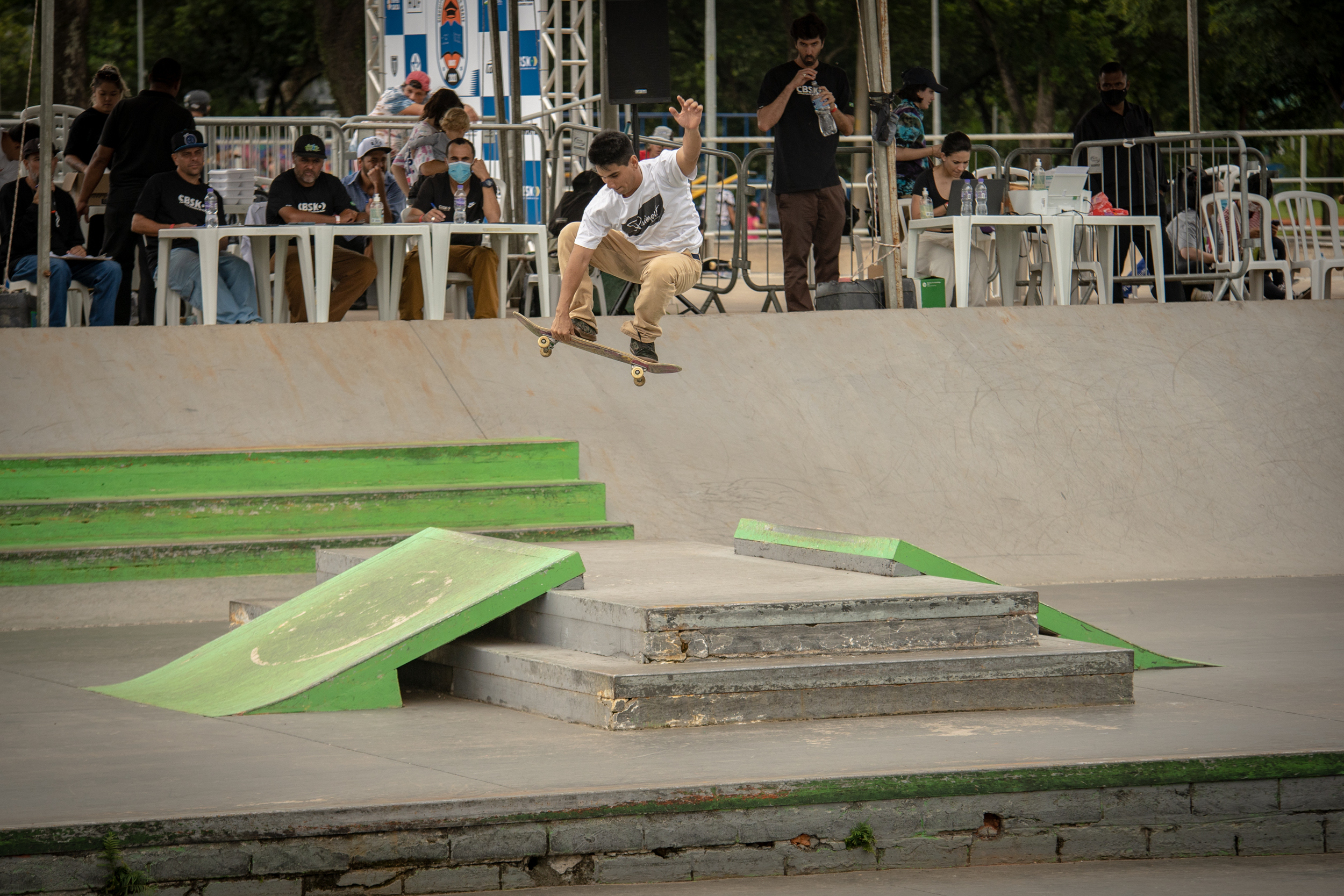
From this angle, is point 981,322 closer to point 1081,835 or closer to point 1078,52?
point 1081,835

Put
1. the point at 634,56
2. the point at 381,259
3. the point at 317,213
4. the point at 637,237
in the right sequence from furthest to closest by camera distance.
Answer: the point at 634,56 < the point at 381,259 < the point at 317,213 < the point at 637,237

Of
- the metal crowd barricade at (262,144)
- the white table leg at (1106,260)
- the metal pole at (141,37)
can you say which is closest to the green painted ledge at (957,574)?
the white table leg at (1106,260)

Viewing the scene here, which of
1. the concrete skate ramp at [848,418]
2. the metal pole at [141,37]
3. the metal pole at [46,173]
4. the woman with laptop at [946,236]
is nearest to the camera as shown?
the metal pole at [46,173]

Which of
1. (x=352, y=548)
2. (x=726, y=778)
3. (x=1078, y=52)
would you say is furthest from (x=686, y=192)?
(x=1078, y=52)

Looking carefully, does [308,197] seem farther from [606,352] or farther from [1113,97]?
[1113,97]

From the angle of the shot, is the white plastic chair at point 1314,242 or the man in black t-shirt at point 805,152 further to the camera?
the white plastic chair at point 1314,242

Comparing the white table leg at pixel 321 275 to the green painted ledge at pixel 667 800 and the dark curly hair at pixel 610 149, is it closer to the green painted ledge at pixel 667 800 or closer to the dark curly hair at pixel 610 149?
the dark curly hair at pixel 610 149

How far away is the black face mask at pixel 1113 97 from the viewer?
12469 millimetres

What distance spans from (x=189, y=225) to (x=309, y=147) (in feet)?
3.35

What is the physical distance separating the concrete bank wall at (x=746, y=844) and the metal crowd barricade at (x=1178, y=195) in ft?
26.4

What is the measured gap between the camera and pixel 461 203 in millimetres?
11109

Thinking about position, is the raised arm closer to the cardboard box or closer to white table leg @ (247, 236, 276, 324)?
white table leg @ (247, 236, 276, 324)

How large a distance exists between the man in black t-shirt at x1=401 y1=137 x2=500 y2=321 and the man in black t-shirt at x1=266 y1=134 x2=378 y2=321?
0.40 meters

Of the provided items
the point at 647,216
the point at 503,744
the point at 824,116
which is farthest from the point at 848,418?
the point at 503,744
